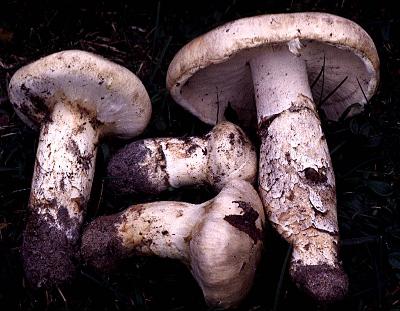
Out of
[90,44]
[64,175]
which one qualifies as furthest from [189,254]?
[90,44]

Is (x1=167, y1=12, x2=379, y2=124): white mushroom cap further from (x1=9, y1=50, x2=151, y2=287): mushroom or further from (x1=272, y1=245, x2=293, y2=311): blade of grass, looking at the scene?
(x1=272, y1=245, x2=293, y2=311): blade of grass

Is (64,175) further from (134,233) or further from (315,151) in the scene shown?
(315,151)

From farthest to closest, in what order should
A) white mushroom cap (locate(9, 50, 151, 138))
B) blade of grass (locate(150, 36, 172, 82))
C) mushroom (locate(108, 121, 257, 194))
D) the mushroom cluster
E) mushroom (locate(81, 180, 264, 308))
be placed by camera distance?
blade of grass (locate(150, 36, 172, 82))
mushroom (locate(108, 121, 257, 194))
white mushroom cap (locate(9, 50, 151, 138))
the mushroom cluster
mushroom (locate(81, 180, 264, 308))

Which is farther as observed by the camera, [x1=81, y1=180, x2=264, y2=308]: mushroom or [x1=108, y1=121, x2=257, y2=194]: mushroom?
[x1=108, y1=121, x2=257, y2=194]: mushroom

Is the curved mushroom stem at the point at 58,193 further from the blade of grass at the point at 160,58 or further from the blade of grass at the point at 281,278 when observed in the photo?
the blade of grass at the point at 281,278

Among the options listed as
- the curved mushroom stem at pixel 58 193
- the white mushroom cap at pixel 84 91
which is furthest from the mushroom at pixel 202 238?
the white mushroom cap at pixel 84 91

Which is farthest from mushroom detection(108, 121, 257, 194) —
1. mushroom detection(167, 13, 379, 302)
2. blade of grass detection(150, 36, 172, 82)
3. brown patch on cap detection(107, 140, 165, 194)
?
blade of grass detection(150, 36, 172, 82)

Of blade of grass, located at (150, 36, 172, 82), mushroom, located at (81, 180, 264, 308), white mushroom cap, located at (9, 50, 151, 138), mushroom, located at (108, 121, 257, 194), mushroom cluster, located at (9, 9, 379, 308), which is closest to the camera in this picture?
mushroom, located at (81, 180, 264, 308)
